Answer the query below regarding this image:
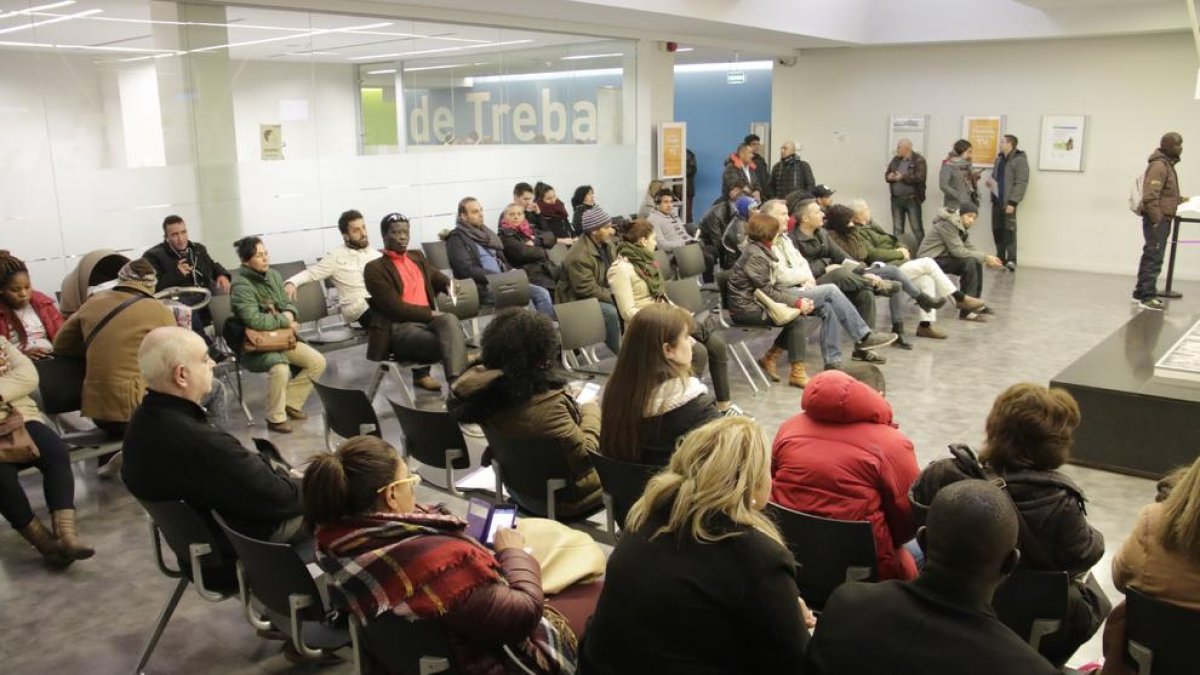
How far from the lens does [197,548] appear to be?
334 cm

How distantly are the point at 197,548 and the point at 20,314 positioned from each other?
10.7 feet

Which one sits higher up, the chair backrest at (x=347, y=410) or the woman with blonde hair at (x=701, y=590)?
the woman with blonde hair at (x=701, y=590)

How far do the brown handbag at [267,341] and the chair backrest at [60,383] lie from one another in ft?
3.95

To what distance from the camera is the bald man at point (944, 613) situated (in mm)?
1922

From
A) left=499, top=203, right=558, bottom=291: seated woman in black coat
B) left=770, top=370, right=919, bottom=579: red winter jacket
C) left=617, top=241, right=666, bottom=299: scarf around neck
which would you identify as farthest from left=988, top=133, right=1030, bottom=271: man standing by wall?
left=770, top=370, right=919, bottom=579: red winter jacket

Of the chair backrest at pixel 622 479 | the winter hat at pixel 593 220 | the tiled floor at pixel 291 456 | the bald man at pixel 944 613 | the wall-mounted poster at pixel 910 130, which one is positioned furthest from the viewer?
the wall-mounted poster at pixel 910 130

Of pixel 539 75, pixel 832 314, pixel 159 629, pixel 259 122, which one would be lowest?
pixel 159 629

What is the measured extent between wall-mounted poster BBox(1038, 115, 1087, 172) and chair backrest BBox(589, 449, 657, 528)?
1173cm

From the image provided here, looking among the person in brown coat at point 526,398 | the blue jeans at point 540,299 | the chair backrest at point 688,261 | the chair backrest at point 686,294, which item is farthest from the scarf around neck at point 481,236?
the person in brown coat at point 526,398

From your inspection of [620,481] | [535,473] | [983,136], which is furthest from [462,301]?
[983,136]

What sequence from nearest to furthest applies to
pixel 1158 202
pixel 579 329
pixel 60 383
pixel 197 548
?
pixel 197 548 < pixel 60 383 < pixel 579 329 < pixel 1158 202

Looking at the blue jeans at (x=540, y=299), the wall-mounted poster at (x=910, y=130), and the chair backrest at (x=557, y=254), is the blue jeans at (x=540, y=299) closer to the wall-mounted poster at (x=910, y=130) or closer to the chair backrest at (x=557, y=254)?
the chair backrest at (x=557, y=254)

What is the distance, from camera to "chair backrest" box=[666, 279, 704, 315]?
24.5 feet

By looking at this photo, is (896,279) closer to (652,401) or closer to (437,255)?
(437,255)
